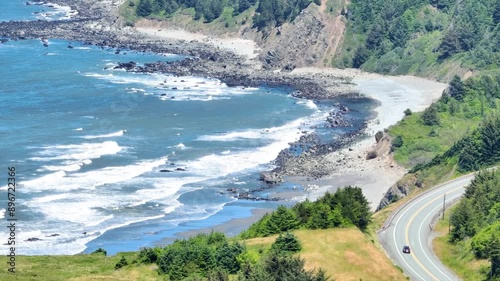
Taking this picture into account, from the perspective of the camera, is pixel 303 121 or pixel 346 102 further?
pixel 346 102

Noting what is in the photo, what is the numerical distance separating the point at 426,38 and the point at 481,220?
113821mm

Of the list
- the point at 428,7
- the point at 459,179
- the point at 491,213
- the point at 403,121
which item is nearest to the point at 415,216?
the point at 491,213

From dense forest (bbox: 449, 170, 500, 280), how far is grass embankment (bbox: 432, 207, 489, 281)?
0.39 m

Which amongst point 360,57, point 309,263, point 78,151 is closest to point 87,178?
point 78,151

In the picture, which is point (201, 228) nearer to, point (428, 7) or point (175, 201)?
point (175, 201)

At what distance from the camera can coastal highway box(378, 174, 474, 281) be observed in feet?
238

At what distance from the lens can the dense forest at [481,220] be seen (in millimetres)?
69875

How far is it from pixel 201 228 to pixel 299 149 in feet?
112

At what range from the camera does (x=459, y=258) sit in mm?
74438

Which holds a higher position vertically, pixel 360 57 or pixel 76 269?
pixel 76 269

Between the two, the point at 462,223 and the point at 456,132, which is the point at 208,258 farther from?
the point at 456,132

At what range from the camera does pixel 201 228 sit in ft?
335

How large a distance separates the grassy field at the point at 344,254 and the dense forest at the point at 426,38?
10221 cm

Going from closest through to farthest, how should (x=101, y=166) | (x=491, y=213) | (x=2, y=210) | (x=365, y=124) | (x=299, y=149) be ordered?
(x=491, y=213) < (x=2, y=210) < (x=101, y=166) < (x=299, y=149) < (x=365, y=124)
